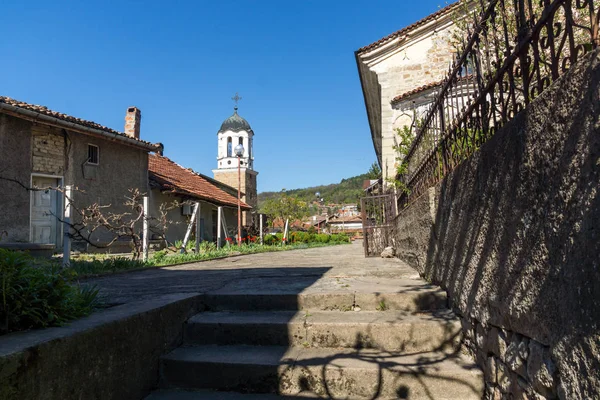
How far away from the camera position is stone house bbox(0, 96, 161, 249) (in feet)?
33.1

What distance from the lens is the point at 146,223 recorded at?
755cm

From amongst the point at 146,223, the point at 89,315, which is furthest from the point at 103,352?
the point at 146,223

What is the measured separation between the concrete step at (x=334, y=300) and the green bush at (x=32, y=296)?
1120mm

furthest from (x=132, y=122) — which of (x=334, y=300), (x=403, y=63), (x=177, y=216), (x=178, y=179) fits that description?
(x=334, y=300)

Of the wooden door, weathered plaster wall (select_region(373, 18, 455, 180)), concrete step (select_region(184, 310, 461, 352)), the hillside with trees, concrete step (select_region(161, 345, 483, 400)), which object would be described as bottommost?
concrete step (select_region(161, 345, 483, 400))

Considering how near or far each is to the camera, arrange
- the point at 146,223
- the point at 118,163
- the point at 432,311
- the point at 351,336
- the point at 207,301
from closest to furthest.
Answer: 1. the point at 351,336
2. the point at 432,311
3. the point at 207,301
4. the point at 146,223
5. the point at 118,163

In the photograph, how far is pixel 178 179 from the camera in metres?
18.9

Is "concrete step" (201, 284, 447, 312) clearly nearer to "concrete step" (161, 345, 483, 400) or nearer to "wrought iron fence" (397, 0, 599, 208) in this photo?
"concrete step" (161, 345, 483, 400)

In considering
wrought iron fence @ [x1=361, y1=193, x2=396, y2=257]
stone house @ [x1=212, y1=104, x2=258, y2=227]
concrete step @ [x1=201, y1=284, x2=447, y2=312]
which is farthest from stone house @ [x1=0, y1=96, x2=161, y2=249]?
stone house @ [x1=212, y1=104, x2=258, y2=227]

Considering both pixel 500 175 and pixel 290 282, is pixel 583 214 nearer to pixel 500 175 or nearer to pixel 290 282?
pixel 500 175

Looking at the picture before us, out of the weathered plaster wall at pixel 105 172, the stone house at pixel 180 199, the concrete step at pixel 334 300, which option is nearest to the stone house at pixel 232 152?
the stone house at pixel 180 199

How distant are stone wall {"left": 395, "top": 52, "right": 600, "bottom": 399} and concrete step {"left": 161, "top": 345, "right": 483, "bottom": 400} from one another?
0.19m

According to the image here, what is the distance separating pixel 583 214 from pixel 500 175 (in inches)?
28.0

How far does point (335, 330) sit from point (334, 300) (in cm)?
42
